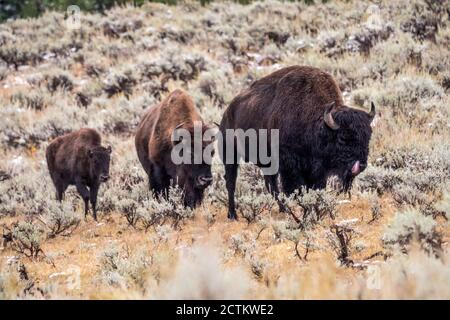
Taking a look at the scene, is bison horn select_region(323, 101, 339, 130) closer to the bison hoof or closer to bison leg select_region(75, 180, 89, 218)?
the bison hoof

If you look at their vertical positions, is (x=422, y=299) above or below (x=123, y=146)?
above

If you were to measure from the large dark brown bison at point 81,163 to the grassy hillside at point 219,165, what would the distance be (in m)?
0.36

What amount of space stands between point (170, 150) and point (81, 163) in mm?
2692

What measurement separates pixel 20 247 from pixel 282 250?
3104mm

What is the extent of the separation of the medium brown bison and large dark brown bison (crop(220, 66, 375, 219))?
61 centimetres

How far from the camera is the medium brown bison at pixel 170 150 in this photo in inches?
341

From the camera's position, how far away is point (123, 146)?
1356cm

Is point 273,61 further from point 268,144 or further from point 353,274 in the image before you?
point 353,274

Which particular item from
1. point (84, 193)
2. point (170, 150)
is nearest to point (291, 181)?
point (170, 150)

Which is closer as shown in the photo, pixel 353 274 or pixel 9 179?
pixel 353 274

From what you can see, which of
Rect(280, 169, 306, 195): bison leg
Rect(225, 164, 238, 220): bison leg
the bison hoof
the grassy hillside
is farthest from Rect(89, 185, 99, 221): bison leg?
Rect(280, 169, 306, 195): bison leg

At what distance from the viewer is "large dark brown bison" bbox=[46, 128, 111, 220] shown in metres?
10.7

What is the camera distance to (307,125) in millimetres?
7457
